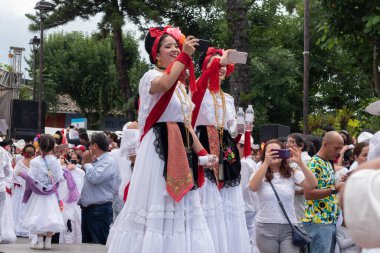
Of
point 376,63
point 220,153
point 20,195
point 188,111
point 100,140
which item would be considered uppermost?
point 376,63

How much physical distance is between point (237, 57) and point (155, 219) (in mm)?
1766

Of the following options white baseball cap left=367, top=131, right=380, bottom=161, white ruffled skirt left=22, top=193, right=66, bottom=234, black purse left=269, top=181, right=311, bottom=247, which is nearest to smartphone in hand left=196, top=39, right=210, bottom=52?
black purse left=269, top=181, right=311, bottom=247

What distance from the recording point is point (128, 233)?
619 cm

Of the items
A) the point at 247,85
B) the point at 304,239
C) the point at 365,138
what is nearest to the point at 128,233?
the point at 304,239

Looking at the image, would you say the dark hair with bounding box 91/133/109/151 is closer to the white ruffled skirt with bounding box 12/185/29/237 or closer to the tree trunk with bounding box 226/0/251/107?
the white ruffled skirt with bounding box 12/185/29/237

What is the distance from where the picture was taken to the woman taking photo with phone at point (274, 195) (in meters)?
7.96

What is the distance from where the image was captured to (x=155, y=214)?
608 cm

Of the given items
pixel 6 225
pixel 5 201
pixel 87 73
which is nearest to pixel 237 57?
pixel 5 201

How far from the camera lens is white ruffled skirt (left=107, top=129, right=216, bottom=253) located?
19.9 feet

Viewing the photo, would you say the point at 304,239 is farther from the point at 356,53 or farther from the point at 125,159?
the point at 356,53

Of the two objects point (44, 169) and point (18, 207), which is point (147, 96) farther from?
point (18, 207)

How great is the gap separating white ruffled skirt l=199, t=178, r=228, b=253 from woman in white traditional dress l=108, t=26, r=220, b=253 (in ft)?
1.57

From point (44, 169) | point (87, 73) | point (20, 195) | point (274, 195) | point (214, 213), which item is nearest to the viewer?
point (214, 213)

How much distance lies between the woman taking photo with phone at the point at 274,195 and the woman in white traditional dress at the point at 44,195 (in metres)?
3.81
